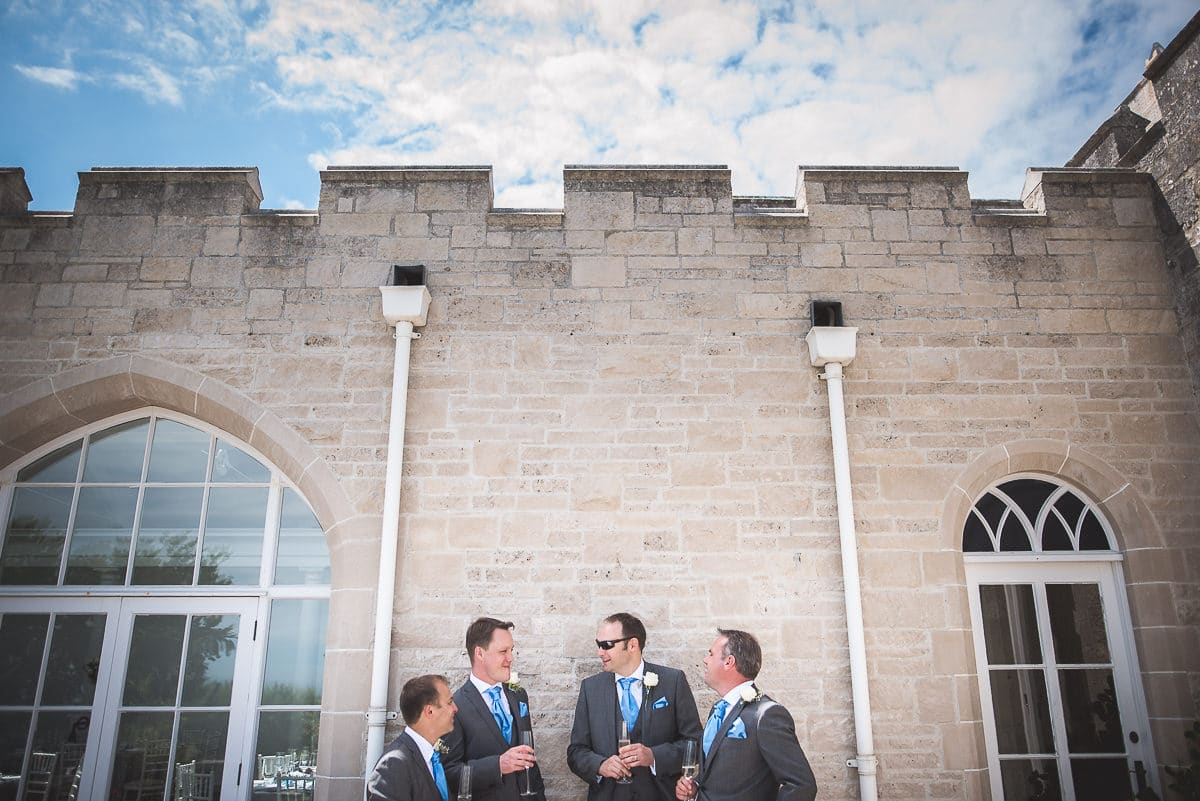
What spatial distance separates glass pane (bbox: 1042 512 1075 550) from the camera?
5.32m

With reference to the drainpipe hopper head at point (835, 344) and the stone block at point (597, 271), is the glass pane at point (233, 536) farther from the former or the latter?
the drainpipe hopper head at point (835, 344)

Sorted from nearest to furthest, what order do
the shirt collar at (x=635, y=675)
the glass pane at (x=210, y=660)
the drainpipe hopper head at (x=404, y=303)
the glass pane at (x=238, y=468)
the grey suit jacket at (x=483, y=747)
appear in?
the grey suit jacket at (x=483, y=747)
the shirt collar at (x=635, y=675)
the glass pane at (x=210, y=660)
the drainpipe hopper head at (x=404, y=303)
the glass pane at (x=238, y=468)

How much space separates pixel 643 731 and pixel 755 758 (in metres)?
0.83

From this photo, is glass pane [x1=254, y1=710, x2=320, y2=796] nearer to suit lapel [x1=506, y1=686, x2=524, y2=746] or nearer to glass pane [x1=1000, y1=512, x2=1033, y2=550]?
suit lapel [x1=506, y1=686, x2=524, y2=746]

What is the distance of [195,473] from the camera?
553cm

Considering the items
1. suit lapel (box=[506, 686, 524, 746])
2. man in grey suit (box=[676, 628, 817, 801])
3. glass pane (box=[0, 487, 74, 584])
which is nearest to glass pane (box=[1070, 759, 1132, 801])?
man in grey suit (box=[676, 628, 817, 801])

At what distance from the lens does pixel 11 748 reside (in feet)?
16.5

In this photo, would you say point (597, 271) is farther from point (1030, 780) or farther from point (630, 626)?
point (1030, 780)

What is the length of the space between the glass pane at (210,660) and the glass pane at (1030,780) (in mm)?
4644

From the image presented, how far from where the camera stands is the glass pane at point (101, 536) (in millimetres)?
5355

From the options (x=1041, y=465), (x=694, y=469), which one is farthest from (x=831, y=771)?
(x=1041, y=465)

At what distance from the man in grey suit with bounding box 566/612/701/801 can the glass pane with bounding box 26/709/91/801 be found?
3.06m

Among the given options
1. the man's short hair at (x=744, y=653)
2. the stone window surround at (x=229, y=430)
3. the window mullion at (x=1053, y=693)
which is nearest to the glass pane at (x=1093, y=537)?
the window mullion at (x=1053, y=693)

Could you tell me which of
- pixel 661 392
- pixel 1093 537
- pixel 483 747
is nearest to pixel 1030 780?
pixel 1093 537
